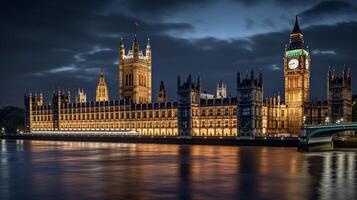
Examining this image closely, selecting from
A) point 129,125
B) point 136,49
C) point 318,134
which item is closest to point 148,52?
point 136,49

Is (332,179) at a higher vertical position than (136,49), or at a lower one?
lower

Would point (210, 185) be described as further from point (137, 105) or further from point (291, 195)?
point (137, 105)

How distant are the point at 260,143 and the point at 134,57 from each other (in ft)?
271

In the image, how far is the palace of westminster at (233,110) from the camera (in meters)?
123

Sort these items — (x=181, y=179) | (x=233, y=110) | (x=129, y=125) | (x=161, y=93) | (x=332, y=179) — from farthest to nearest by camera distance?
(x=161, y=93), (x=129, y=125), (x=233, y=110), (x=181, y=179), (x=332, y=179)

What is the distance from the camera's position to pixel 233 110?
130 metres

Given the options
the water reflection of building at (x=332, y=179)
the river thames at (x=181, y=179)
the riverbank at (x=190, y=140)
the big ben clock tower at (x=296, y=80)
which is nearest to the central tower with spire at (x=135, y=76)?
the riverbank at (x=190, y=140)

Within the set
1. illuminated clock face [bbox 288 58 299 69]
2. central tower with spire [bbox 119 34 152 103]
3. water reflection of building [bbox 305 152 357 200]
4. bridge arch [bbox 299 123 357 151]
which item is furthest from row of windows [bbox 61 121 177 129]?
water reflection of building [bbox 305 152 357 200]

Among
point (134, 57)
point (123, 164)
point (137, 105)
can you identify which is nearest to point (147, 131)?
point (137, 105)

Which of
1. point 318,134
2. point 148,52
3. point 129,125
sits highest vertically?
point 148,52

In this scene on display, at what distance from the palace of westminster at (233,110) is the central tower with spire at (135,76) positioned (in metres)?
2.78

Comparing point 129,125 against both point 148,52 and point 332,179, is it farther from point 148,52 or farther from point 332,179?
point 332,179

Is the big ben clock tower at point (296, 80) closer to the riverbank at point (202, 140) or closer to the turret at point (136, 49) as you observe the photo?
the riverbank at point (202, 140)

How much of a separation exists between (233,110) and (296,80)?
21.7 m
